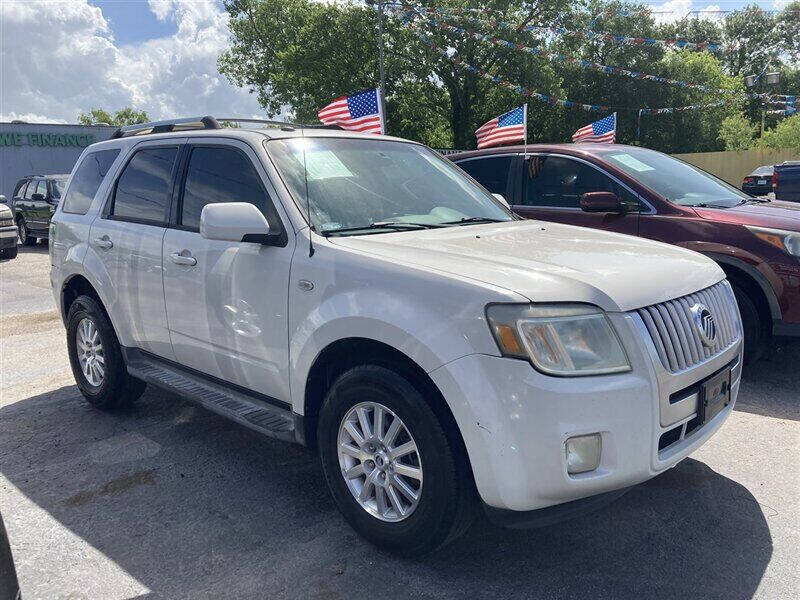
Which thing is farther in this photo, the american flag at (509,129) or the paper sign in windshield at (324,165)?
the american flag at (509,129)

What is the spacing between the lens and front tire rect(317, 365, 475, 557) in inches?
103

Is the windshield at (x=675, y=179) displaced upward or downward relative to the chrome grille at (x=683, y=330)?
upward

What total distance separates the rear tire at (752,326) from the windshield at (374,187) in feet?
6.78

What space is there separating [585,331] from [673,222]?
10.9 feet

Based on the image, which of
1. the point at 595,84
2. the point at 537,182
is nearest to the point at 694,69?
the point at 595,84

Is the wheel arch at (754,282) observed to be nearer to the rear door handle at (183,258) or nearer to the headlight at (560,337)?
the headlight at (560,337)

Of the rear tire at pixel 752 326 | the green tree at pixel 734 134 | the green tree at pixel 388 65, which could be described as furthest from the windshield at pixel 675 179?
the green tree at pixel 734 134

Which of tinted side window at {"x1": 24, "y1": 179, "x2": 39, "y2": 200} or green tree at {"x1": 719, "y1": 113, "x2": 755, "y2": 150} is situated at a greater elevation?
green tree at {"x1": 719, "y1": 113, "x2": 755, "y2": 150}

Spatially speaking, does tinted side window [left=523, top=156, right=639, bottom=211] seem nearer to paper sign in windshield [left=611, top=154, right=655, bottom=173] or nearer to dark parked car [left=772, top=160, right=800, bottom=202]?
paper sign in windshield [left=611, top=154, right=655, bottom=173]

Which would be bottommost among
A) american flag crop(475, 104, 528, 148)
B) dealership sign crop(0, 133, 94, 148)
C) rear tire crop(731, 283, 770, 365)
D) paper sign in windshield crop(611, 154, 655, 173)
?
rear tire crop(731, 283, 770, 365)

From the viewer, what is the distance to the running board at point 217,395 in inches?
131

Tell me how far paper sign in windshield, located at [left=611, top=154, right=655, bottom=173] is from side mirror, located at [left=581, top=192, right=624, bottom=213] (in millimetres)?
561

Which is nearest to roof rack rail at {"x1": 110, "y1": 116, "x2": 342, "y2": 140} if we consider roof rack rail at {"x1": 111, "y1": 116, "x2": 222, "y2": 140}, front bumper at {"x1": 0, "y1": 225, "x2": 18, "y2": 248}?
roof rack rail at {"x1": 111, "y1": 116, "x2": 222, "y2": 140}

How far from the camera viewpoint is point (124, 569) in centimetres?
292
